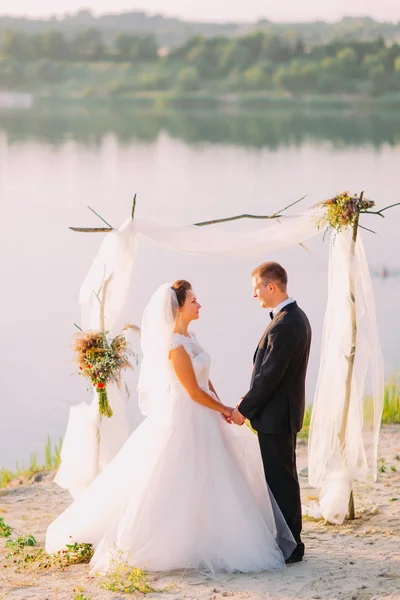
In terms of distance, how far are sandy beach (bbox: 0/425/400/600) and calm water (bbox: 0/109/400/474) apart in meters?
2.63

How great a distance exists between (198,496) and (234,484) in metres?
0.23

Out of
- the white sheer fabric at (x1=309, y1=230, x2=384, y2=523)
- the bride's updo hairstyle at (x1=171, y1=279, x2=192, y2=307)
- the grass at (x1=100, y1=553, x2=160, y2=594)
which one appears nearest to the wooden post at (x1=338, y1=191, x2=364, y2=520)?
the white sheer fabric at (x1=309, y1=230, x2=384, y2=523)

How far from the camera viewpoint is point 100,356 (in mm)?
6129

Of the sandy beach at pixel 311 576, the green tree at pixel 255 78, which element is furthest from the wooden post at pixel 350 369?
the green tree at pixel 255 78

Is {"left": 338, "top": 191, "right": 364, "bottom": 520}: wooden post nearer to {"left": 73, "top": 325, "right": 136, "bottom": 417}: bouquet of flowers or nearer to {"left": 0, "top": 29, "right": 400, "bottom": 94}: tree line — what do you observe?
{"left": 73, "top": 325, "right": 136, "bottom": 417}: bouquet of flowers

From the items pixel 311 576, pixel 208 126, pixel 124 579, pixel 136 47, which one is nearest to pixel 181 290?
pixel 124 579

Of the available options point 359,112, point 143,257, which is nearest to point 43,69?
point 359,112

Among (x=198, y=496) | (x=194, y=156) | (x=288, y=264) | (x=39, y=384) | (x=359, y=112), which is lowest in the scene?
(x=198, y=496)

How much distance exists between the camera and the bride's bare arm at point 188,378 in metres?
5.41

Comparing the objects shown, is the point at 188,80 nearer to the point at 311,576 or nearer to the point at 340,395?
the point at 340,395

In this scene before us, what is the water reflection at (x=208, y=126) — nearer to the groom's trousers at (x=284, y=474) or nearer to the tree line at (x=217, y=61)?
the tree line at (x=217, y=61)

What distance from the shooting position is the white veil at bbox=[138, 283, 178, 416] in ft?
17.9

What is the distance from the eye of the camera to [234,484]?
550 centimetres

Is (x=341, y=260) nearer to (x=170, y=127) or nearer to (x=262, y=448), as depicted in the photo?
(x=262, y=448)
